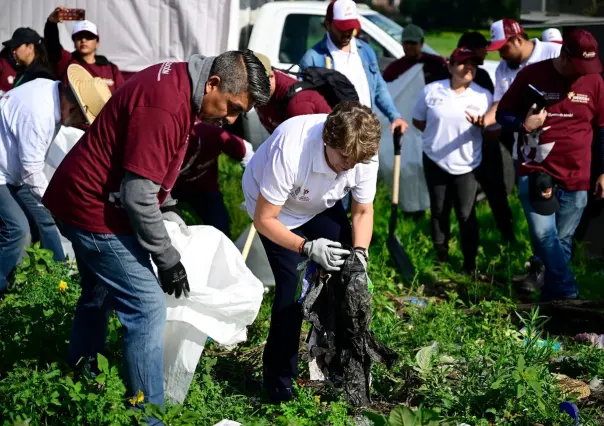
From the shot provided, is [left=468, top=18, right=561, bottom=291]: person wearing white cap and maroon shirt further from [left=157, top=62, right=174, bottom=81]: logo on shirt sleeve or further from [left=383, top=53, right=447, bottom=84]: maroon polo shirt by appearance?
[left=157, top=62, right=174, bottom=81]: logo on shirt sleeve

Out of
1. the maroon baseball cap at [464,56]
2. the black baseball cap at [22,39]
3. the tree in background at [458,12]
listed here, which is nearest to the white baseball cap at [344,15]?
the maroon baseball cap at [464,56]

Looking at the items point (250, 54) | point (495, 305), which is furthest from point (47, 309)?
point (495, 305)

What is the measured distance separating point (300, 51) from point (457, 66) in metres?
3.15

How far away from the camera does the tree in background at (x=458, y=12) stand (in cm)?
2255

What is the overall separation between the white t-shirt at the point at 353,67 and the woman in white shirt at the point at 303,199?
7.85 ft

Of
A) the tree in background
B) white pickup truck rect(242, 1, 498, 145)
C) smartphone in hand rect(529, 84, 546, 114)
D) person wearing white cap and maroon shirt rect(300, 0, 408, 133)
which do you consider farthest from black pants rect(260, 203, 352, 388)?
the tree in background

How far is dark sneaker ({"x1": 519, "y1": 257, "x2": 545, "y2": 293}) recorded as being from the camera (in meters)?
6.75

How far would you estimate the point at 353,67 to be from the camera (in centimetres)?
698

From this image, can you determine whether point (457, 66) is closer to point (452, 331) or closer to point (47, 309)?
point (452, 331)

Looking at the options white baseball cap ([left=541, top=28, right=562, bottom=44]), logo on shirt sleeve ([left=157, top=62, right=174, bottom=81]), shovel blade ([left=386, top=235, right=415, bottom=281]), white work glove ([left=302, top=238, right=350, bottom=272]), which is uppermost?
logo on shirt sleeve ([left=157, top=62, right=174, bottom=81])

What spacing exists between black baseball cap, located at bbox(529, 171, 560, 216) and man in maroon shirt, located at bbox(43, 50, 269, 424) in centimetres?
280

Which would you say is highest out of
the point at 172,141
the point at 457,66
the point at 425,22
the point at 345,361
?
the point at 172,141

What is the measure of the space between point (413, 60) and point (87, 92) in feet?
14.5

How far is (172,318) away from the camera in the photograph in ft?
14.1
